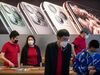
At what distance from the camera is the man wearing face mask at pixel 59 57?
13.6 ft

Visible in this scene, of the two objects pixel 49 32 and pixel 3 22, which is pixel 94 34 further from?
pixel 3 22

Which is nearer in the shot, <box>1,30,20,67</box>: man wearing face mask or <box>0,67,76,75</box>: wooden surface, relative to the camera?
<box>0,67,76,75</box>: wooden surface

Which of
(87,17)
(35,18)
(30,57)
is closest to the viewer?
(30,57)

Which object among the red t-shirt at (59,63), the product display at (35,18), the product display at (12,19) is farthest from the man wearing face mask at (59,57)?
the product display at (12,19)

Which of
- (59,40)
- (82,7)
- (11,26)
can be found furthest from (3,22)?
(59,40)

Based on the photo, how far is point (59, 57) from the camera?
4.18 metres

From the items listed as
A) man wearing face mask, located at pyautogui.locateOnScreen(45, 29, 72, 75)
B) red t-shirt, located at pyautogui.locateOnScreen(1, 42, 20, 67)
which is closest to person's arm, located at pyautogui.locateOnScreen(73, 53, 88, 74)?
man wearing face mask, located at pyautogui.locateOnScreen(45, 29, 72, 75)

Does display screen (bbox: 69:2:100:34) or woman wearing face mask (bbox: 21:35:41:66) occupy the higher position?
display screen (bbox: 69:2:100:34)

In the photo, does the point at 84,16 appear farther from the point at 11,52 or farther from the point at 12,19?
the point at 11,52

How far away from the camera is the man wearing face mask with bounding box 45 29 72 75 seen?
4137mm

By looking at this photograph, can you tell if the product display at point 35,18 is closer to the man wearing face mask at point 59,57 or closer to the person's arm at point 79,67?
the man wearing face mask at point 59,57

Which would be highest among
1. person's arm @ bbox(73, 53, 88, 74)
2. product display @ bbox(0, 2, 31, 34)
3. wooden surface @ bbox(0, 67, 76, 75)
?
product display @ bbox(0, 2, 31, 34)

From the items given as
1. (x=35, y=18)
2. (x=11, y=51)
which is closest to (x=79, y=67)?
(x=11, y=51)

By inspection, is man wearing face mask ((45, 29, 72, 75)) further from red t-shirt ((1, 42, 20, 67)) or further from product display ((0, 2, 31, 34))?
product display ((0, 2, 31, 34))
